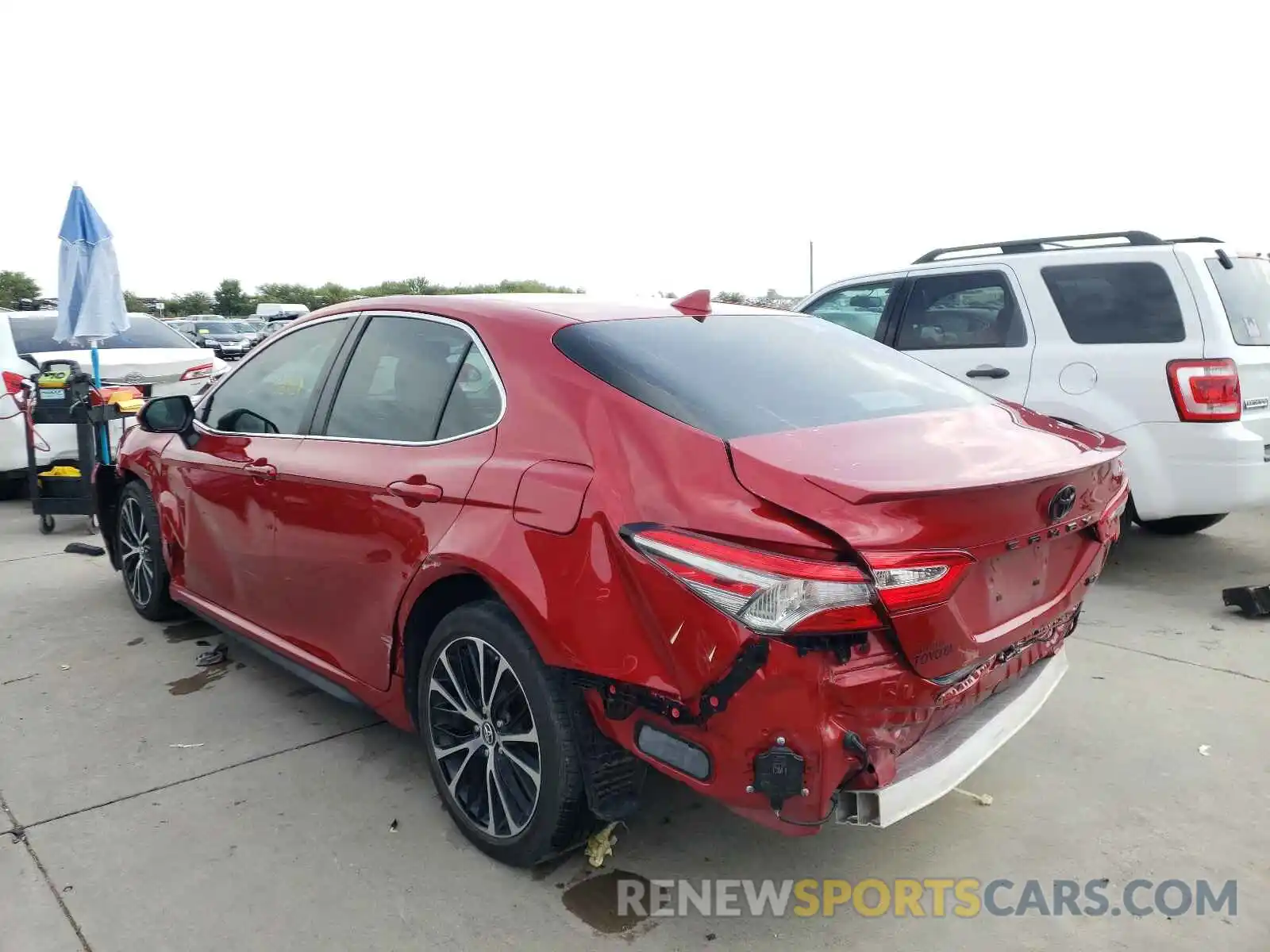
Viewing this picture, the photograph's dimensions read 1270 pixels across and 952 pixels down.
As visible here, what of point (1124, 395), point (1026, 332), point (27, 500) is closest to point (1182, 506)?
point (1124, 395)

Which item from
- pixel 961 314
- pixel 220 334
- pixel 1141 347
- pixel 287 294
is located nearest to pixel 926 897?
pixel 1141 347

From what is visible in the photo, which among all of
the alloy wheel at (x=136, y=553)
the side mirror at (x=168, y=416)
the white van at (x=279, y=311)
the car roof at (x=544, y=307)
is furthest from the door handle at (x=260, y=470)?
the white van at (x=279, y=311)

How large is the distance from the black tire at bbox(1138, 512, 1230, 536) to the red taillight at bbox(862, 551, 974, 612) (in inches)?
190

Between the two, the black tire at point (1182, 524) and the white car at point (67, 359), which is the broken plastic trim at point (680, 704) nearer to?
the black tire at point (1182, 524)

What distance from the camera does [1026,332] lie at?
228 inches

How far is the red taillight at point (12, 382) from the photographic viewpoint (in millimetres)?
7820

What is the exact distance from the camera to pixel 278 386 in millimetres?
3895

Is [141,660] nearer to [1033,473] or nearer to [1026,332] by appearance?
[1033,473]

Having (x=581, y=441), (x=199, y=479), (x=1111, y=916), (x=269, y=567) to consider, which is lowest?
(x=1111, y=916)

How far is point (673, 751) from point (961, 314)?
186 inches

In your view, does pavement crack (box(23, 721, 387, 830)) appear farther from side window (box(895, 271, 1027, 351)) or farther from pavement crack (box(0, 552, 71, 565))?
side window (box(895, 271, 1027, 351))

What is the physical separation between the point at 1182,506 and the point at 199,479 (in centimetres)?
499

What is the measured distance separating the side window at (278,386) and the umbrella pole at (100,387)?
11.9 ft

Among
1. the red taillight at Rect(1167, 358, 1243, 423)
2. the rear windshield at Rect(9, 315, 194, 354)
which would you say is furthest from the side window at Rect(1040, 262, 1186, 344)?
the rear windshield at Rect(9, 315, 194, 354)
